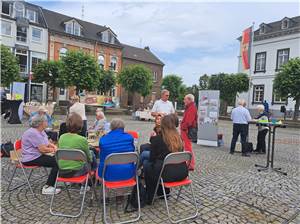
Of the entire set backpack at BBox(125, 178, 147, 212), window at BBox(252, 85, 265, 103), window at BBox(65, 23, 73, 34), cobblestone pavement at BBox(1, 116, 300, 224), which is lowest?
cobblestone pavement at BBox(1, 116, 300, 224)

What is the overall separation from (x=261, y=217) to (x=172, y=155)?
160 centimetres

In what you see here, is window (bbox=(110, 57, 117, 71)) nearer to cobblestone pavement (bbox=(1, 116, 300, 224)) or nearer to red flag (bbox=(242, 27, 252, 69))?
red flag (bbox=(242, 27, 252, 69))

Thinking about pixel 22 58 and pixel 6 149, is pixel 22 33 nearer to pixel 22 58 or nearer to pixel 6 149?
pixel 22 58

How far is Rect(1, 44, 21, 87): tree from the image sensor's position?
17977mm

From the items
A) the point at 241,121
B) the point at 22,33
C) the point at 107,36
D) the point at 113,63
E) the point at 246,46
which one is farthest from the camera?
the point at 113,63

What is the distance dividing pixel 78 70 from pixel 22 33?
44.3 feet

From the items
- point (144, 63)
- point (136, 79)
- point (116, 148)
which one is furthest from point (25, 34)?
point (116, 148)

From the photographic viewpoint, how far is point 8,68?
60.1 ft

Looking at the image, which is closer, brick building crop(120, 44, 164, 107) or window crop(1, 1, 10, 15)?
window crop(1, 1, 10, 15)

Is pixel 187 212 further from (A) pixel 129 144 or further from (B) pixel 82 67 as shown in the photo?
(B) pixel 82 67

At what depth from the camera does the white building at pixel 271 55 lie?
86.2ft

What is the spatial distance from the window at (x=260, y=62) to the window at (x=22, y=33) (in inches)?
1105

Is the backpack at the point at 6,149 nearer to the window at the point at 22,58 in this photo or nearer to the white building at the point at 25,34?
the white building at the point at 25,34

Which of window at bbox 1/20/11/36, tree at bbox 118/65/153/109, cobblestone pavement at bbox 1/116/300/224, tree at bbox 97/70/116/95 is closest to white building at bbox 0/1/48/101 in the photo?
window at bbox 1/20/11/36
